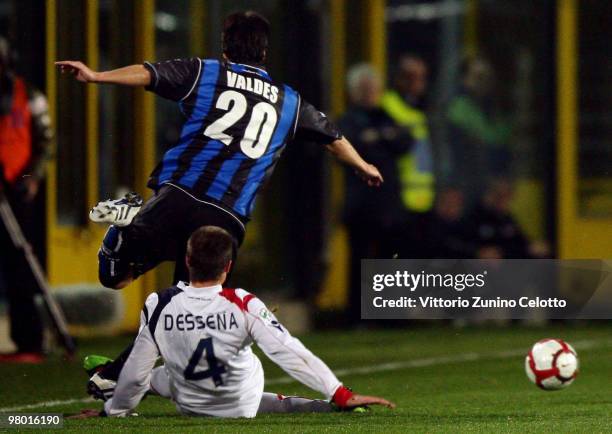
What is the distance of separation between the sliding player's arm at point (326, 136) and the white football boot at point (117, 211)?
84cm

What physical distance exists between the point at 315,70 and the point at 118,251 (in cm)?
701

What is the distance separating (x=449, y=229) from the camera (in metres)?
14.3

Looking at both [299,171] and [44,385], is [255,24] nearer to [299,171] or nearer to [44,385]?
[44,385]

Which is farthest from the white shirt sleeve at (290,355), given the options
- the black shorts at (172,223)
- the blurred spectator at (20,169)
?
the blurred spectator at (20,169)

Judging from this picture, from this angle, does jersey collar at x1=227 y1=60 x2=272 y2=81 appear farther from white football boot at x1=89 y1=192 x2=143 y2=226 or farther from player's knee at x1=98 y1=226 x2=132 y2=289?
player's knee at x1=98 y1=226 x2=132 y2=289

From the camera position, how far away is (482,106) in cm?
1493

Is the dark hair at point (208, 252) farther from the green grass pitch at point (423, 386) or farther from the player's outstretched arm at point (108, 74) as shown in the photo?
the player's outstretched arm at point (108, 74)

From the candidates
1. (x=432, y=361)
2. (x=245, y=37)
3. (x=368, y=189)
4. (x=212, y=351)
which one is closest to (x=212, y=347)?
(x=212, y=351)

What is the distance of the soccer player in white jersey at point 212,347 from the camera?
6.62m

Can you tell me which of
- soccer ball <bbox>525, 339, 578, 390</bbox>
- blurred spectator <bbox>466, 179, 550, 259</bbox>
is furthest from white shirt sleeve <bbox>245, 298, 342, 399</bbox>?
blurred spectator <bbox>466, 179, 550, 259</bbox>

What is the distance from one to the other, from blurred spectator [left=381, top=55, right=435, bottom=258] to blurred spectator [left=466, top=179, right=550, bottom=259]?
0.48m

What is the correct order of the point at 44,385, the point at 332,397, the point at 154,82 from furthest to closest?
the point at 44,385 < the point at 154,82 < the point at 332,397

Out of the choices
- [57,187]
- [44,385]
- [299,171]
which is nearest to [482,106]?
[299,171]

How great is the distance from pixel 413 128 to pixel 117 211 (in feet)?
22.5
